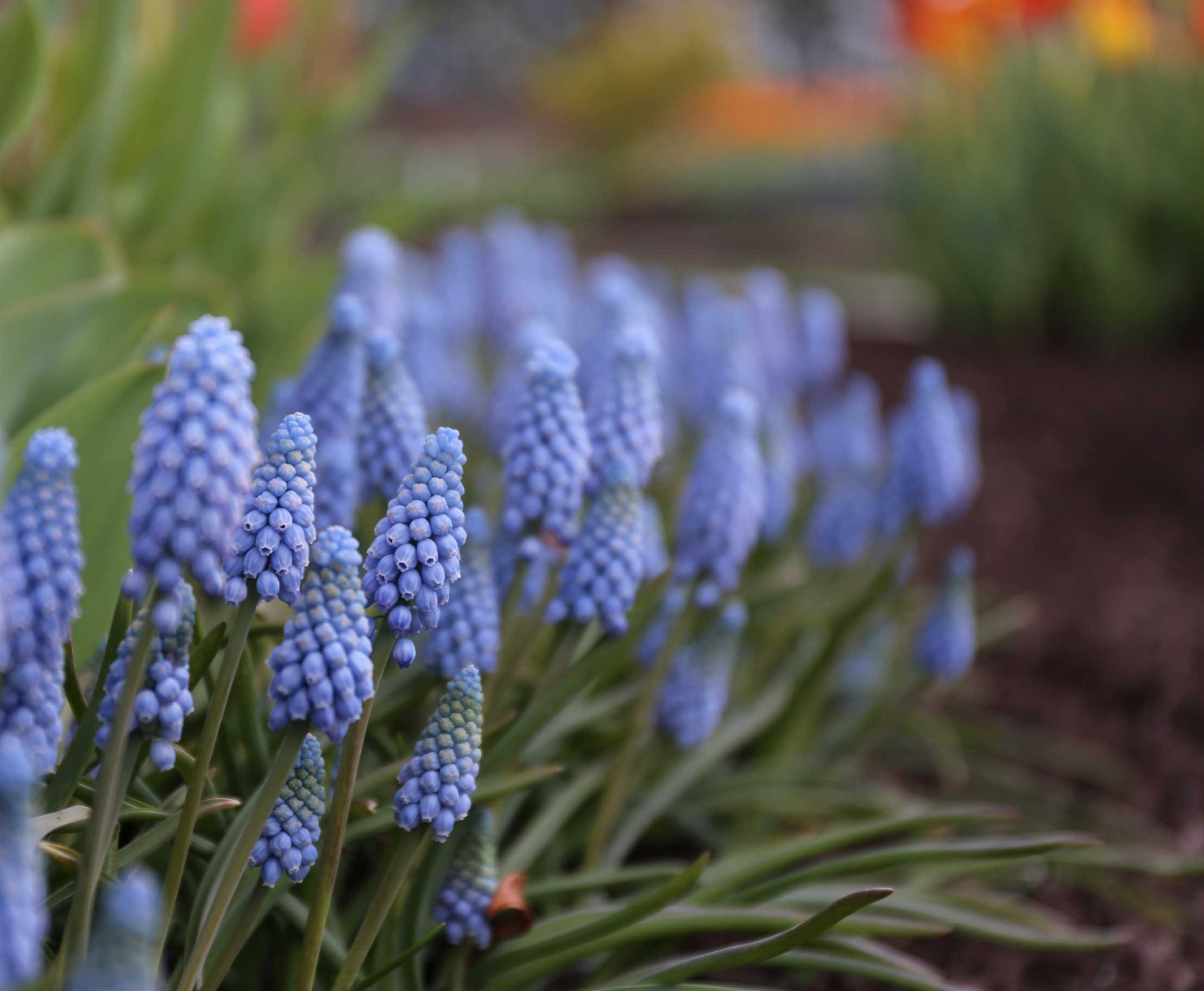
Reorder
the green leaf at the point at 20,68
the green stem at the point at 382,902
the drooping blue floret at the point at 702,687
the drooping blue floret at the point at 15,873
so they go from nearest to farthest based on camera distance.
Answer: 1. the drooping blue floret at the point at 15,873
2. the green stem at the point at 382,902
3. the drooping blue floret at the point at 702,687
4. the green leaf at the point at 20,68

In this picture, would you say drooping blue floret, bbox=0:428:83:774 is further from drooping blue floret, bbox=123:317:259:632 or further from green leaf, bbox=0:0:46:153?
green leaf, bbox=0:0:46:153

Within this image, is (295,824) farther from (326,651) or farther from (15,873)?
(15,873)

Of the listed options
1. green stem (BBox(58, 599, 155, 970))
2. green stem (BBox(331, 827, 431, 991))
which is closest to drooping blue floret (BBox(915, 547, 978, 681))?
green stem (BBox(331, 827, 431, 991))

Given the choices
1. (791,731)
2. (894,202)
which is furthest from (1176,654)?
(894,202)

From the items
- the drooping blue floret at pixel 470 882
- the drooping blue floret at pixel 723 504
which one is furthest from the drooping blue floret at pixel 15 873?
the drooping blue floret at pixel 723 504

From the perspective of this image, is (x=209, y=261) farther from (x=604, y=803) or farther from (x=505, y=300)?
(x=604, y=803)

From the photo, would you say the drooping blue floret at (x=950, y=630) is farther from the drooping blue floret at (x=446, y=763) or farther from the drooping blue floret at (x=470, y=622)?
the drooping blue floret at (x=446, y=763)

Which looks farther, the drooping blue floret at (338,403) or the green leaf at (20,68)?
the green leaf at (20,68)

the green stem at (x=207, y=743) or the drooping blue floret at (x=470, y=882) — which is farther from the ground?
the green stem at (x=207, y=743)
